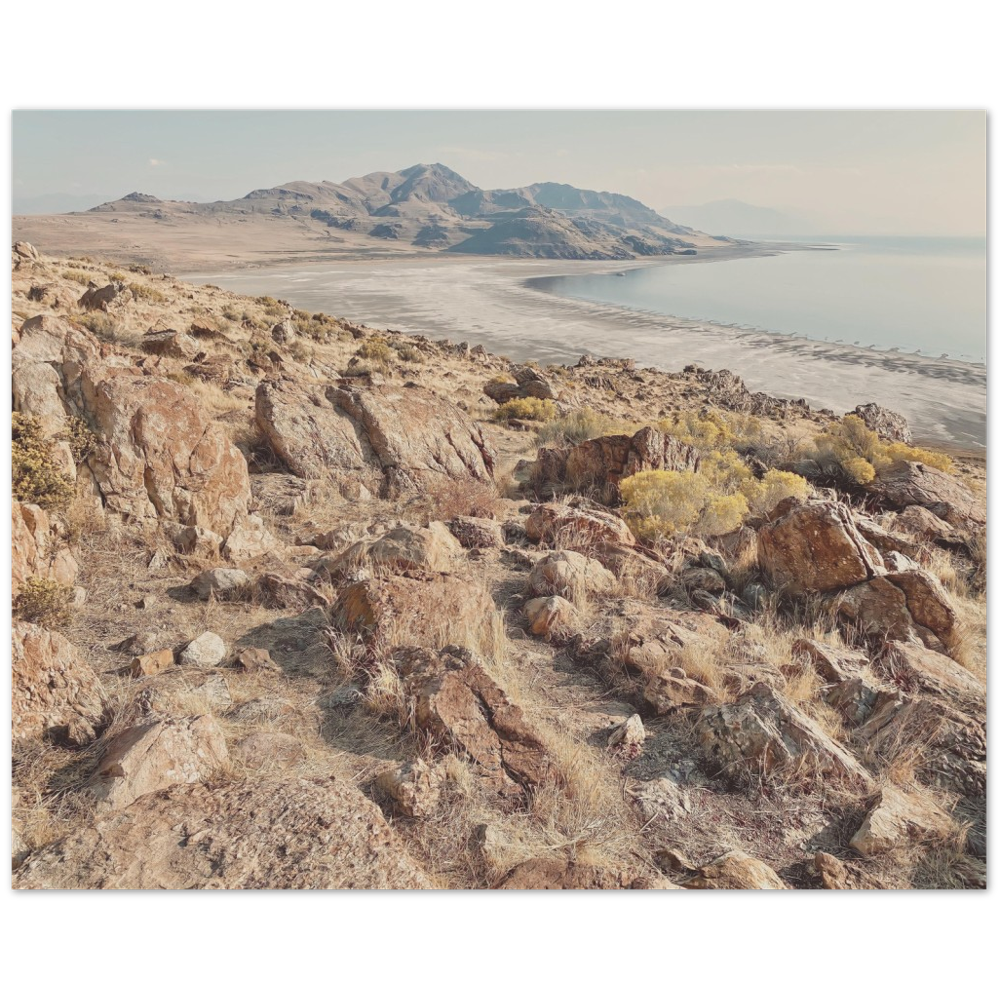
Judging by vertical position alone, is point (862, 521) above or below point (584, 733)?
above

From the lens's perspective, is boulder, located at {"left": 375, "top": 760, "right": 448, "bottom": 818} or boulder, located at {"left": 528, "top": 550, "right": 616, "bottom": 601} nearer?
boulder, located at {"left": 375, "top": 760, "right": 448, "bottom": 818}

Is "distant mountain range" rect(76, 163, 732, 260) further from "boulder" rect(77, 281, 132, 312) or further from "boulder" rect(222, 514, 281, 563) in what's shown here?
"boulder" rect(222, 514, 281, 563)

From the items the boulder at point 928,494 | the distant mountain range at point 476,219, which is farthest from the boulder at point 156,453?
the distant mountain range at point 476,219

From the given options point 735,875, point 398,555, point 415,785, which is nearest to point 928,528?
point 398,555

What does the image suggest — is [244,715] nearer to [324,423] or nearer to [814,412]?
[324,423]

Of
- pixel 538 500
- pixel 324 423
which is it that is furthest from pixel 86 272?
pixel 538 500

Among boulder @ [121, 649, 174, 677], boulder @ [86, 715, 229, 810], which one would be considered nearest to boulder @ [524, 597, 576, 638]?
boulder @ [86, 715, 229, 810]
